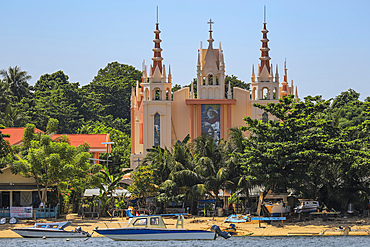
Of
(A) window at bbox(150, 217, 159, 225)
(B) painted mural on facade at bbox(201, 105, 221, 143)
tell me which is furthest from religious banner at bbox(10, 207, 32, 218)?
(B) painted mural on facade at bbox(201, 105, 221, 143)

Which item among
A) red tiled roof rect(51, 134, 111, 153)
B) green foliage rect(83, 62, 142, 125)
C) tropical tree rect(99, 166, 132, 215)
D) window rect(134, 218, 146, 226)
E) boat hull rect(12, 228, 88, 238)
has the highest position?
green foliage rect(83, 62, 142, 125)

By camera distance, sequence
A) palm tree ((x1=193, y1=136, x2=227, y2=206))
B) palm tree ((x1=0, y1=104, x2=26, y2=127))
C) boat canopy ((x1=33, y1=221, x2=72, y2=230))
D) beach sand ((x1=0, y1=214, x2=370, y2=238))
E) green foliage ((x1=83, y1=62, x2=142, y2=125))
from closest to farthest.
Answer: boat canopy ((x1=33, y1=221, x2=72, y2=230)) < beach sand ((x1=0, y1=214, x2=370, y2=238)) < palm tree ((x1=193, y1=136, x2=227, y2=206)) < palm tree ((x1=0, y1=104, x2=26, y2=127)) < green foliage ((x1=83, y1=62, x2=142, y2=125))

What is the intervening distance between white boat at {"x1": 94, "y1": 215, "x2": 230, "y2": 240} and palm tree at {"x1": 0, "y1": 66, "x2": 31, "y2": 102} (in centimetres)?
5268

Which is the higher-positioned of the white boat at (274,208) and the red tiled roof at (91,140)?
the red tiled roof at (91,140)

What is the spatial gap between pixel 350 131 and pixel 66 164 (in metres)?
17.9

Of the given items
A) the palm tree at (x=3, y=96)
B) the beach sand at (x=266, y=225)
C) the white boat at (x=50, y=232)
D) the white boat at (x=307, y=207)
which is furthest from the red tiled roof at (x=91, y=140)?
the white boat at (x=50, y=232)

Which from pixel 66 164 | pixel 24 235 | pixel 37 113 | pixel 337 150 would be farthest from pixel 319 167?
pixel 37 113

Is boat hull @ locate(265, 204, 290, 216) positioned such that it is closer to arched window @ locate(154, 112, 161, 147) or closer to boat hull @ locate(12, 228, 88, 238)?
boat hull @ locate(12, 228, 88, 238)

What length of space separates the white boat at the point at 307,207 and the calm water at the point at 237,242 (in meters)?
5.31

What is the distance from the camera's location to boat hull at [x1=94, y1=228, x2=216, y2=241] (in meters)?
34.9

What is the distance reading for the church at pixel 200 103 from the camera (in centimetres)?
5947

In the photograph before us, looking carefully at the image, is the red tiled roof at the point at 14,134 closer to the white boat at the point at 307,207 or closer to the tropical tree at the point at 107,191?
the tropical tree at the point at 107,191

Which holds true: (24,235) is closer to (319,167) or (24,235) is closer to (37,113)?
(319,167)

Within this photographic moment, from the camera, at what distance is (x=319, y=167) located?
1713 inches
